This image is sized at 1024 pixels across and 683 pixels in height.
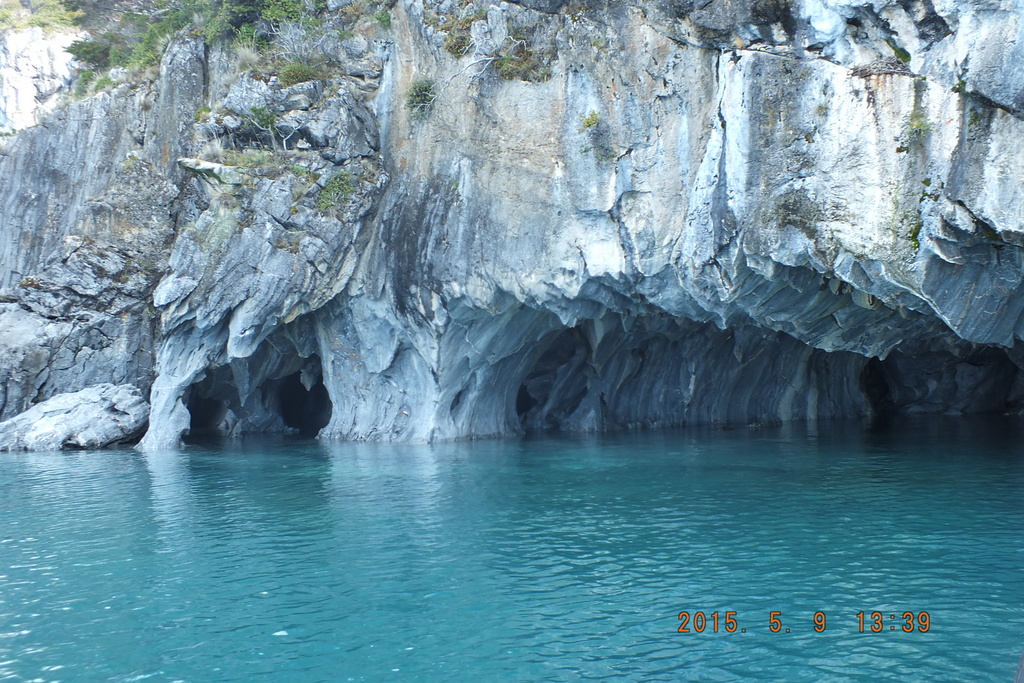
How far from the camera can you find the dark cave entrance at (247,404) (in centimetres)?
3294

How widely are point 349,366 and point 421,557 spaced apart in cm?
1789

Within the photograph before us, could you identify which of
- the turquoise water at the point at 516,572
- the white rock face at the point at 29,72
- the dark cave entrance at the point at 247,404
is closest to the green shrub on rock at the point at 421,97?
the dark cave entrance at the point at 247,404

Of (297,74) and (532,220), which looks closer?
(532,220)

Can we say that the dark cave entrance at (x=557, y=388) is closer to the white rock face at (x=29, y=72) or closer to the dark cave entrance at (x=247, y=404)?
the dark cave entrance at (x=247, y=404)

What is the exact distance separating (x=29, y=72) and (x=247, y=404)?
1058 inches

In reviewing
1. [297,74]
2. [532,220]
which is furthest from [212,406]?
[532,220]

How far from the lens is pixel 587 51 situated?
72.5 ft

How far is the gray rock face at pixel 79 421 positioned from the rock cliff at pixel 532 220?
3.67 ft

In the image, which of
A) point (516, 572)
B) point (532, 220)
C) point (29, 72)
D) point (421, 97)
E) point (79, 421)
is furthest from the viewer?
point (29, 72)

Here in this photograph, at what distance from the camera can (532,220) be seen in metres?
24.4

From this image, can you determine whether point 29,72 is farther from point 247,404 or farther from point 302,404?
point 247,404

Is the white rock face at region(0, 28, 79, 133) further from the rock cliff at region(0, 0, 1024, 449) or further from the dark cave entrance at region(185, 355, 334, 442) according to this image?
the dark cave entrance at region(185, 355, 334, 442)

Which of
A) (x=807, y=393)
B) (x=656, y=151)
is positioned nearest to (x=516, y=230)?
(x=656, y=151)

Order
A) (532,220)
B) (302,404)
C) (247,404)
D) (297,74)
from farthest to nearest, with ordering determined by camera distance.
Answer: (302,404), (247,404), (297,74), (532,220)
